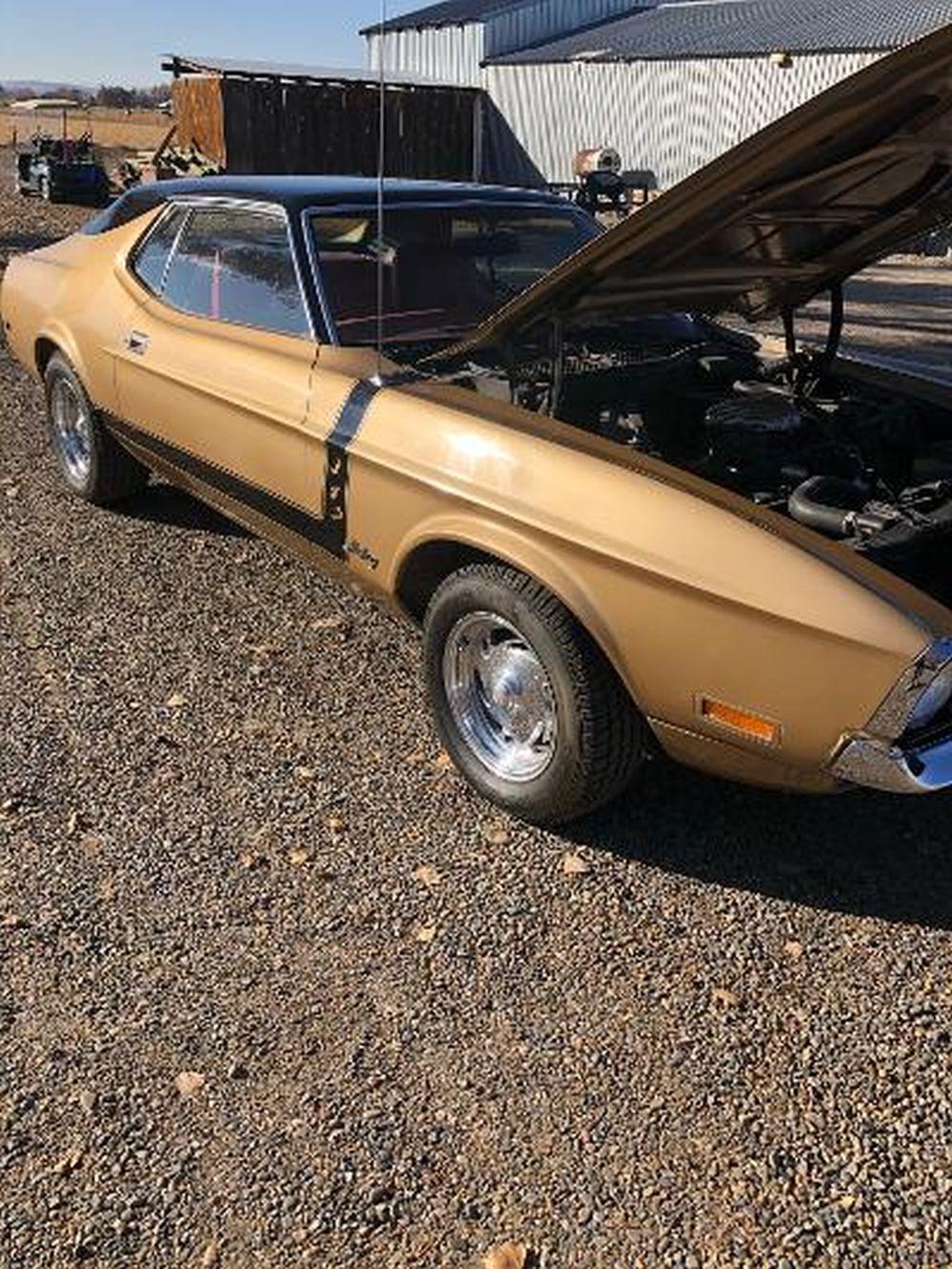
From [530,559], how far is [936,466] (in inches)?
59.9

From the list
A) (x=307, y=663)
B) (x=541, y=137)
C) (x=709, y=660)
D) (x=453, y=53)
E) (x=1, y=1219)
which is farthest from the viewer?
(x=453, y=53)

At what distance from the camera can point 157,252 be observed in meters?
4.59

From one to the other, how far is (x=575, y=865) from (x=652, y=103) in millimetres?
25699

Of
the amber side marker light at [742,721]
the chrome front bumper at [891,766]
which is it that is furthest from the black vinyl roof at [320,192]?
the chrome front bumper at [891,766]

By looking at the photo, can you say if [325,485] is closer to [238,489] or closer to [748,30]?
[238,489]

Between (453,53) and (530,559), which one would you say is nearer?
(530,559)

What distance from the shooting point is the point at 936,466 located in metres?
3.57

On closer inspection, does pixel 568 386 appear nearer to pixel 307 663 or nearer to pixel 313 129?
pixel 307 663

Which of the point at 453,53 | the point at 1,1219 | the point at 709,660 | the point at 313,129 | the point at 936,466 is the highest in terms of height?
the point at 453,53

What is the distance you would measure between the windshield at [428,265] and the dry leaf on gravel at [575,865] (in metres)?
1.76

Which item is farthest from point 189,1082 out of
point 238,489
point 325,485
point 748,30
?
point 748,30

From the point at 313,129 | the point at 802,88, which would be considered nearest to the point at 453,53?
the point at 313,129

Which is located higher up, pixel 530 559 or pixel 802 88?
pixel 802 88

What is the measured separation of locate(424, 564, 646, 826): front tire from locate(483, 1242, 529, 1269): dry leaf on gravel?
1.16m
